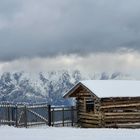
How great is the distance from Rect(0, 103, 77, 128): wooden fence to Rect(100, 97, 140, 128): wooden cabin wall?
402cm

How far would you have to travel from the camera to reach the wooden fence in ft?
136

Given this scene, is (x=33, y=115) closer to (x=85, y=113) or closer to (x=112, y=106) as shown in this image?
(x=85, y=113)

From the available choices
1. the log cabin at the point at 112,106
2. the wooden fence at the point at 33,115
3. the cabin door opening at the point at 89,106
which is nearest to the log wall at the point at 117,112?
the log cabin at the point at 112,106

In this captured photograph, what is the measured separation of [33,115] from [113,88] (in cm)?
732

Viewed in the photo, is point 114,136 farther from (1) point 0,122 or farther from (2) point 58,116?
(2) point 58,116

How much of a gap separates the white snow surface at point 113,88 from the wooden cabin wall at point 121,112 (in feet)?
1.50

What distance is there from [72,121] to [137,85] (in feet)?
22.5

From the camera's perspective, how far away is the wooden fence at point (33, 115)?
41594 mm

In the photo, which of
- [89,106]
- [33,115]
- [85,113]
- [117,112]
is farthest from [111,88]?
[33,115]

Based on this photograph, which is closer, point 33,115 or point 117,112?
point 117,112

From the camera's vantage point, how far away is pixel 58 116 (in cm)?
5194

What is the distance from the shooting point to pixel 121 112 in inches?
1730

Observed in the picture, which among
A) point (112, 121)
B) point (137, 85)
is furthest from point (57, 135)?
point (137, 85)

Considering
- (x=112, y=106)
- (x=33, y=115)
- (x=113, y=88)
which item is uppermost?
(x=113, y=88)
